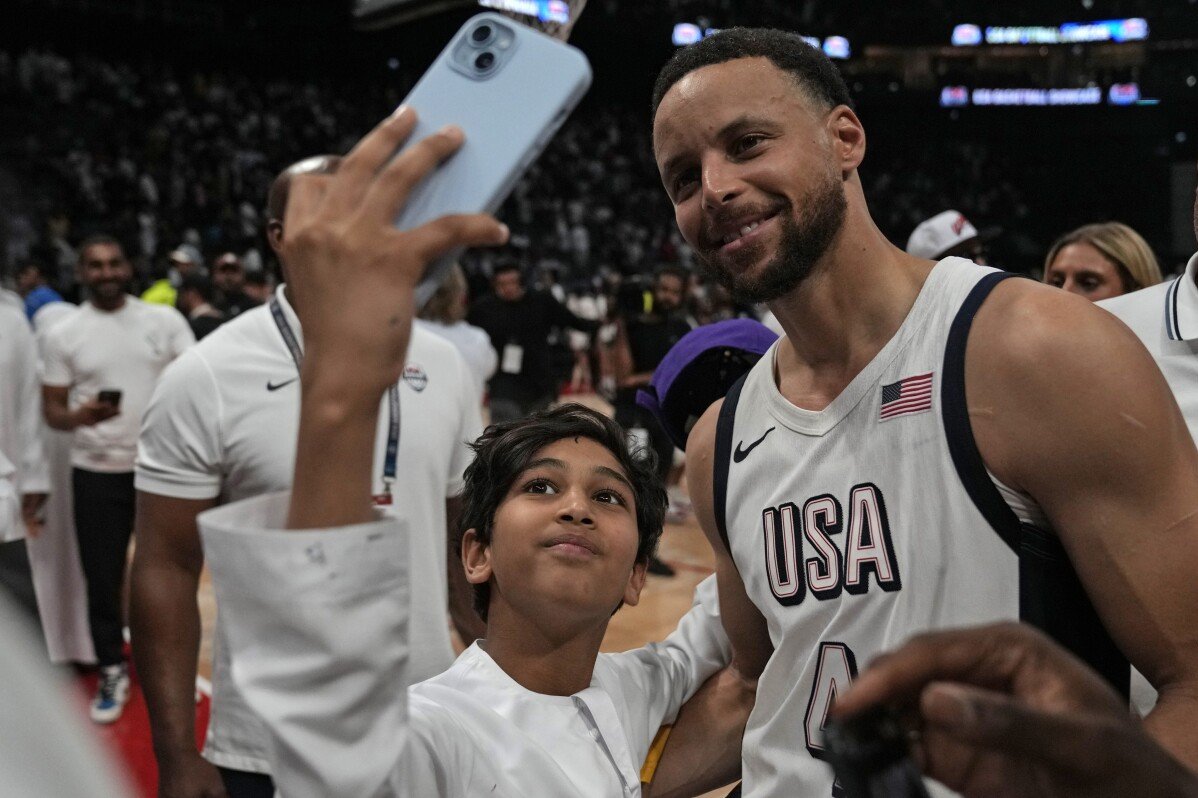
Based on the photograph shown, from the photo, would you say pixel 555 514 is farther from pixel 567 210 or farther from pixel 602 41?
pixel 602 41

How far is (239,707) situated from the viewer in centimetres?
210

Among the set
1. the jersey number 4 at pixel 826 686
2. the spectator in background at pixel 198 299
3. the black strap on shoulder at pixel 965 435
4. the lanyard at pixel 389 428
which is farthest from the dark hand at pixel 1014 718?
the spectator in background at pixel 198 299

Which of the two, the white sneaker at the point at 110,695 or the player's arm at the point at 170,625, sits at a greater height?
the player's arm at the point at 170,625

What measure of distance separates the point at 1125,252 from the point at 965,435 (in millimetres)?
2466

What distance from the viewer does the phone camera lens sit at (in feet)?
2.88

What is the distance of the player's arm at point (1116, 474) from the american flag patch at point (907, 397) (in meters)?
0.10

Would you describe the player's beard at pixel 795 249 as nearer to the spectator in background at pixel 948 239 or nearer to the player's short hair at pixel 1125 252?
the player's short hair at pixel 1125 252

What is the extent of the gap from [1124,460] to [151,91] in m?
19.6

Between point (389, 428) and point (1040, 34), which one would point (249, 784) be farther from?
point (1040, 34)

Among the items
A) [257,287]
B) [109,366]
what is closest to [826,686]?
[109,366]

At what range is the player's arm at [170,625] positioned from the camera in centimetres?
218

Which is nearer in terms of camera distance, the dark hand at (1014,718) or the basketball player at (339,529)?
the dark hand at (1014,718)

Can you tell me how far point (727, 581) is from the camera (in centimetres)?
174

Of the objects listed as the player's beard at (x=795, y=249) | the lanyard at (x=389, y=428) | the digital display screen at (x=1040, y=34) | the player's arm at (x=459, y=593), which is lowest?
the player's arm at (x=459, y=593)
